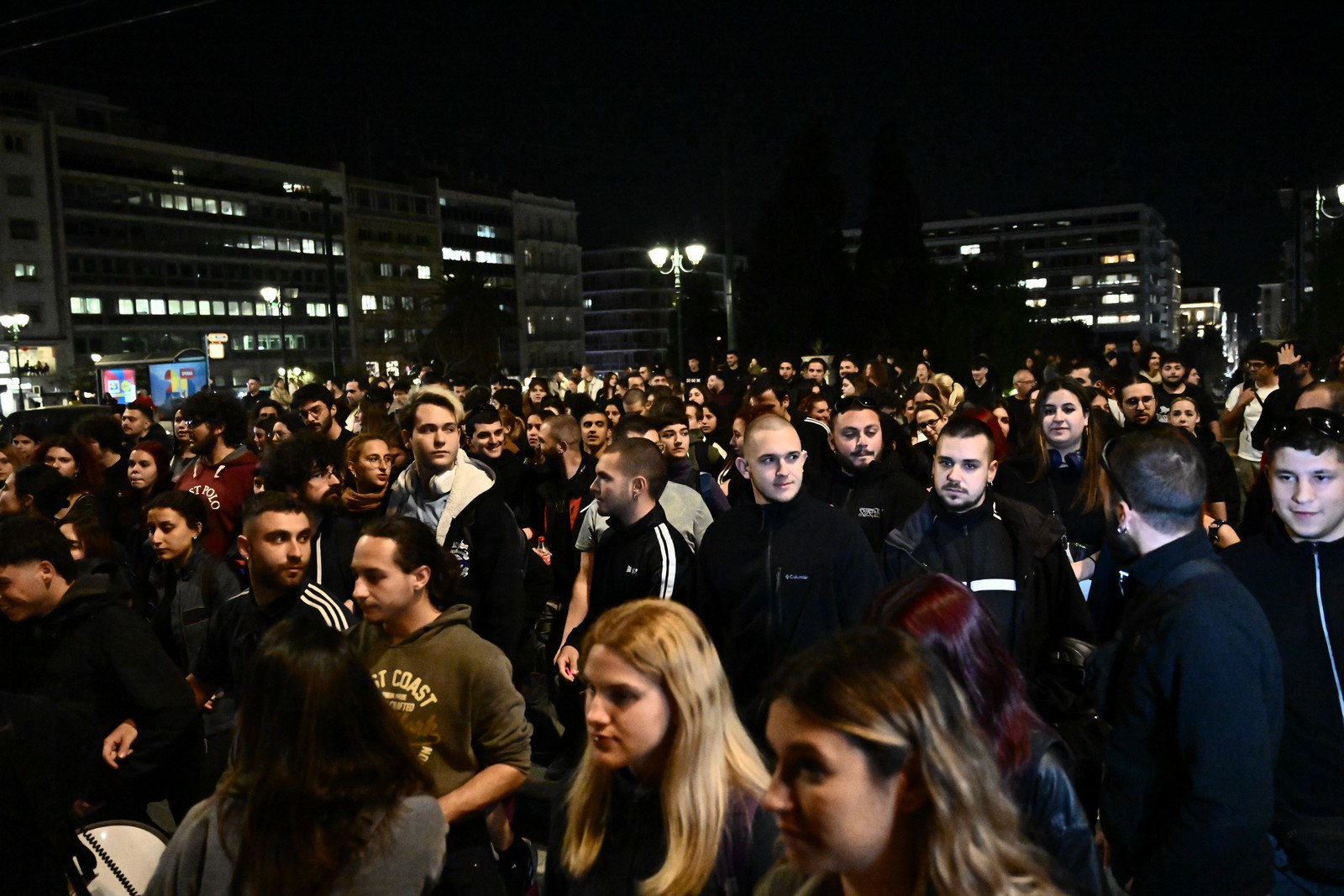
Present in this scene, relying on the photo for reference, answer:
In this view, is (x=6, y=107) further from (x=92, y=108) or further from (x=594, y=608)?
(x=594, y=608)

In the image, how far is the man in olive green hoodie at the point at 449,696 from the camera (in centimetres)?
366

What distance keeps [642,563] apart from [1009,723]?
301 cm

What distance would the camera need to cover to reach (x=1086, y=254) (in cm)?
18062

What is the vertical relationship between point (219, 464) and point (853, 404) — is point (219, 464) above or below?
below

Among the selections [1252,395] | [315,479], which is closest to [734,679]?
[315,479]

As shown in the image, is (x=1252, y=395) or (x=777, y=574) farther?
(x=1252, y=395)

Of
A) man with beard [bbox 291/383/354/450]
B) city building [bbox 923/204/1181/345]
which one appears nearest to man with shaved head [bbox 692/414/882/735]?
man with beard [bbox 291/383/354/450]

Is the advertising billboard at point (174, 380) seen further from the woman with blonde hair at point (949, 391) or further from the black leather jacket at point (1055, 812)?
the black leather jacket at point (1055, 812)

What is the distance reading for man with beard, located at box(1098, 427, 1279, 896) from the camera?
2.89 metres

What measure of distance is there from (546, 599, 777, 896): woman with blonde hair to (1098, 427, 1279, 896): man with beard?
1098mm

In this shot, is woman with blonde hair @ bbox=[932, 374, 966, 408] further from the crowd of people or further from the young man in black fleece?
the young man in black fleece

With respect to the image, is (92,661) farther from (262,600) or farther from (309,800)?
(309,800)

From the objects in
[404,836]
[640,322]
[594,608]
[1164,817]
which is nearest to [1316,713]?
[1164,817]

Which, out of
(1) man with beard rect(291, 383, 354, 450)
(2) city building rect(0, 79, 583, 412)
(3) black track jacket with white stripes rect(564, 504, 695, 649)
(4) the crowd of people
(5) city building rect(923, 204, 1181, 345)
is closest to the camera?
(4) the crowd of people
